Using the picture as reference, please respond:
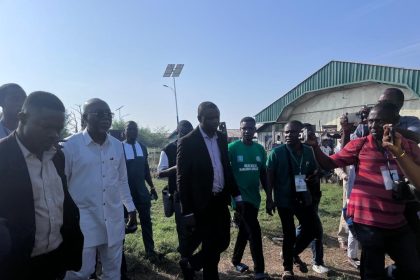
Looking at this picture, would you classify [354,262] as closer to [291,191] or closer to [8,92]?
[291,191]

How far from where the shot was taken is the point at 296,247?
4.93m

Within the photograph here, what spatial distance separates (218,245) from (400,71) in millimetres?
13572

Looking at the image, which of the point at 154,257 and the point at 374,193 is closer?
the point at 374,193

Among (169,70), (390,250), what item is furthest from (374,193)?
(169,70)

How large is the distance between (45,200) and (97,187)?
44.8 inches

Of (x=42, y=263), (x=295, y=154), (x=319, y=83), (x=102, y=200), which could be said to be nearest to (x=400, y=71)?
(x=319, y=83)

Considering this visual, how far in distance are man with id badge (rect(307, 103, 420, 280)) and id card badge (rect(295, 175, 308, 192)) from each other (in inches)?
49.9

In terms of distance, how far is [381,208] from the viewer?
10.6 ft

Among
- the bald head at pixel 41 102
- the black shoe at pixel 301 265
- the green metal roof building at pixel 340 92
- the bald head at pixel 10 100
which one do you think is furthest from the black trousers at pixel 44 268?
the green metal roof building at pixel 340 92

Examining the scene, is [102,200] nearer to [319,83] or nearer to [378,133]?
[378,133]

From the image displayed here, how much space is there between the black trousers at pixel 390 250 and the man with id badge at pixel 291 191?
4.60 feet

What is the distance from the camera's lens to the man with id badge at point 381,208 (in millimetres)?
3211

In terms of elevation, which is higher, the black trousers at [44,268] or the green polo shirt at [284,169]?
the green polo shirt at [284,169]

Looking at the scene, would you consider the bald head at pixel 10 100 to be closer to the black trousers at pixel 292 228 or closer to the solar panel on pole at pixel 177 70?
the black trousers at pixel 292 228
